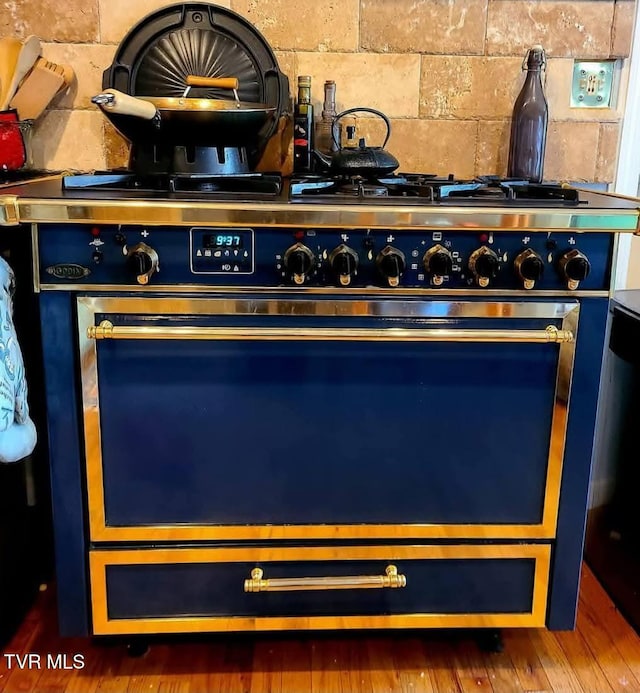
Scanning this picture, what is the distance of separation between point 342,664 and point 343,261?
84cm

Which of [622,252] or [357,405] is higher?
[622,252]

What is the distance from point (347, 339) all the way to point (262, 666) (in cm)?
71

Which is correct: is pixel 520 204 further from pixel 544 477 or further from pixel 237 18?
pixel 237 18

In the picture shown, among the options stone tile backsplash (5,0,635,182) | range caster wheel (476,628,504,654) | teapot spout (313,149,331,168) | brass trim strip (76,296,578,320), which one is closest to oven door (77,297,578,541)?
brass trim strip (76,296,578,320)

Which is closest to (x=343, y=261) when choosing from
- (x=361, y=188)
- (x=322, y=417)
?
(x=361, y=188)

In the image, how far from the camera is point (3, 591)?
55.6 inches

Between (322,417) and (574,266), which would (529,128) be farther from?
(322,417)

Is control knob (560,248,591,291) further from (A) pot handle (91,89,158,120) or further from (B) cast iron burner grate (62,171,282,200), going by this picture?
(A) pot handle (91,89,158,120)

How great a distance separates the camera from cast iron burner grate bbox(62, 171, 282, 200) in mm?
1210

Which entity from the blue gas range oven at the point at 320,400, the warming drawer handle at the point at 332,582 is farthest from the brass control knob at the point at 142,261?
the warming drawer handle at the point at 332,582

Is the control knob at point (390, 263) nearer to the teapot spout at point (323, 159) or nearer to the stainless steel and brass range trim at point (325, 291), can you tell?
the stainless steel and brass range trim at point (325, 291)

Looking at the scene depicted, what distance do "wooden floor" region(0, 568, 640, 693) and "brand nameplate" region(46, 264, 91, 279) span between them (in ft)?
2.64

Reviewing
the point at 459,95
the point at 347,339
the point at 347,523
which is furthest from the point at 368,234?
the point at 459,95

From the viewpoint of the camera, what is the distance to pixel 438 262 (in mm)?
1160
